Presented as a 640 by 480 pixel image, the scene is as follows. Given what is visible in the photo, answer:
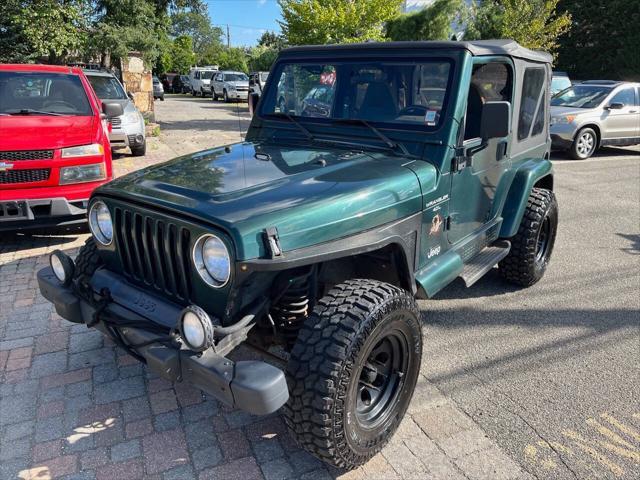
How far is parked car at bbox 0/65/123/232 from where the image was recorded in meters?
4.86

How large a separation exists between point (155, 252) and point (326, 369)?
997 mm

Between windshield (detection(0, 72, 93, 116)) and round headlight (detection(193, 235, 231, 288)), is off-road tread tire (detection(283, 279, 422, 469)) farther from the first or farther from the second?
windshield (detection(0, 72, 93, 116))

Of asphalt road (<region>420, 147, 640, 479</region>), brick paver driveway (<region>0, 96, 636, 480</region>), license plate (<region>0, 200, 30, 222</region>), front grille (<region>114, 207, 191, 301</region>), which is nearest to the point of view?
front grille (<region>114, 207, 191, 301</region>)

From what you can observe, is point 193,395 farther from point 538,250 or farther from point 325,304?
point 538,250

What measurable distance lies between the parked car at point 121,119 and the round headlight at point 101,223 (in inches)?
280

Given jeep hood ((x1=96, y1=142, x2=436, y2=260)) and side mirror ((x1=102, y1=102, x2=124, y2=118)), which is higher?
side mirror ((x1=102, y1=102, x2=124, y2=118))

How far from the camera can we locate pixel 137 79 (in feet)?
42.9

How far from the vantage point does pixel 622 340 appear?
3791mm

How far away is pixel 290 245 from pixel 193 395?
4.51ft

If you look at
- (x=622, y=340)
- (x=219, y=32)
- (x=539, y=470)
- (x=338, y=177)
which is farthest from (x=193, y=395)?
(x=219, y=32)

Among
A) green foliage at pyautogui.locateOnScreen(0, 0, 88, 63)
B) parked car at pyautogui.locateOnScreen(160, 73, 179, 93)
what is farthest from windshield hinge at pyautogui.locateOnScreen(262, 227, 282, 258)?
parked car at pyautogui.locateOnScreen(160, 73, 179, 93)

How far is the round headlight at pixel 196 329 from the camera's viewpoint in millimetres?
2068

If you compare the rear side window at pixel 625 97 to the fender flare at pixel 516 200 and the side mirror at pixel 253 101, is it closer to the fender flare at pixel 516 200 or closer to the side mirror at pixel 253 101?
the fender flare at pixel 516 200

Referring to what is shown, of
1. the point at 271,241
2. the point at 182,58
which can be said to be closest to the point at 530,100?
the point at 271,241
